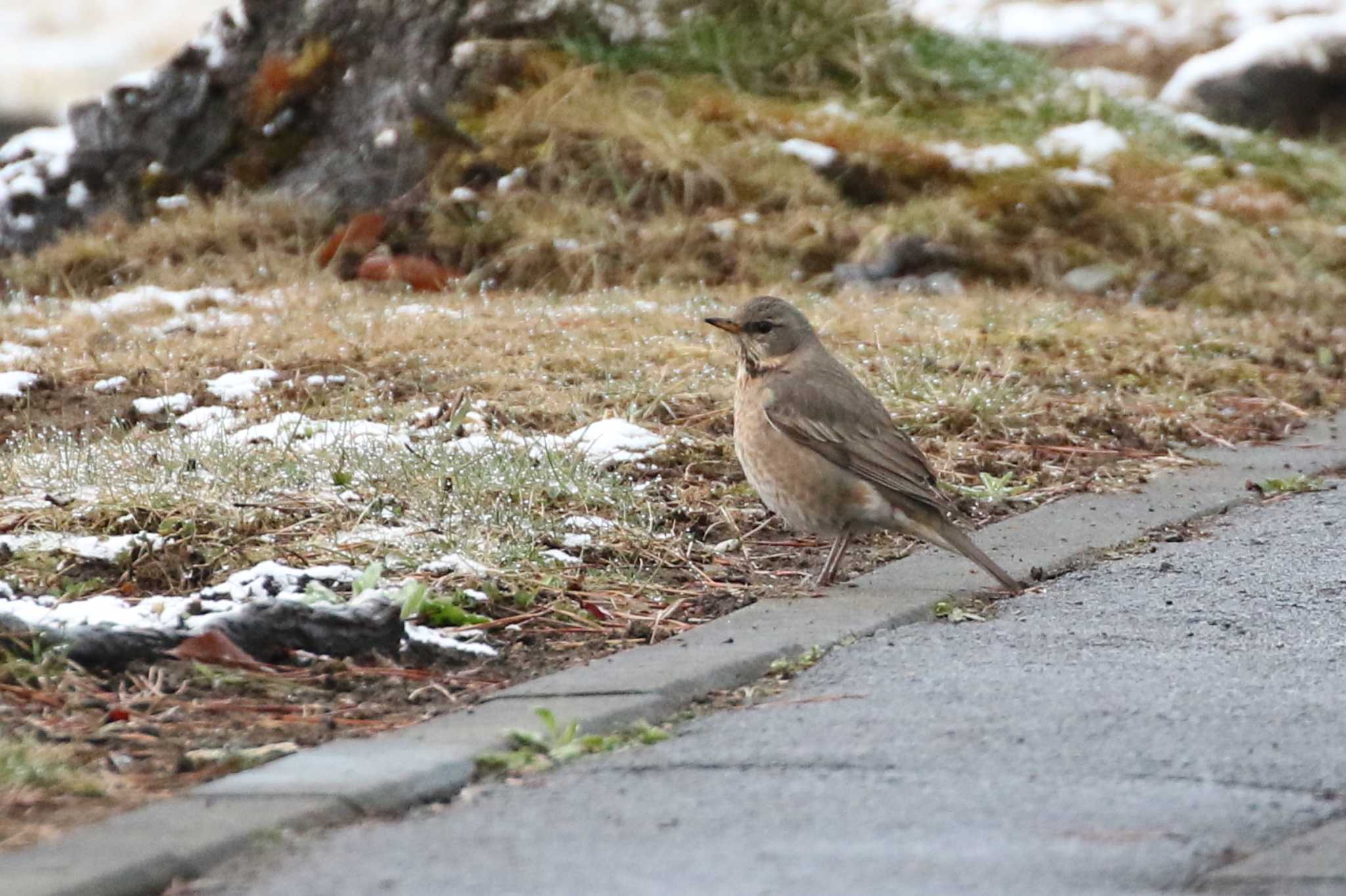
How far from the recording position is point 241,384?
7.28 meters

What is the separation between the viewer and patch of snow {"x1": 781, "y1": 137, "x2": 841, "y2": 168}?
1148 centimetres

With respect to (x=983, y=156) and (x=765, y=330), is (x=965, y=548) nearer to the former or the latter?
(x=765, y=330)

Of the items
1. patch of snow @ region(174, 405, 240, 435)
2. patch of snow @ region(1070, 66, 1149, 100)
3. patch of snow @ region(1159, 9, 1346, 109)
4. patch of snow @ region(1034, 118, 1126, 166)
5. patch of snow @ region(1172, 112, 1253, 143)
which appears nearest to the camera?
patch of snow @ region(174, 405, 240, 435)

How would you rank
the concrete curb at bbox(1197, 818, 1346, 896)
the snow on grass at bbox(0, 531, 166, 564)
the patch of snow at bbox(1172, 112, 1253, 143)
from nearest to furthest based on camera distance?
the concrete curb at bbox(1197, 818, 1346, 896) → the snow on grass at bbox(0, 531, 166, 564) → the patch of snow at bbox(1172, 112, 1253, 143)

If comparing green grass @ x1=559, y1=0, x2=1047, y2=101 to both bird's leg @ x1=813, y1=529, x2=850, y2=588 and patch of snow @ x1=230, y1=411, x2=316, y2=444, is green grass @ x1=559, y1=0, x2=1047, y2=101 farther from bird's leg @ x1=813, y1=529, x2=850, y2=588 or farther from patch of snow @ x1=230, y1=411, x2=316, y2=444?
bird's leg @ x1=813, y1=529, x2=850, y2=588

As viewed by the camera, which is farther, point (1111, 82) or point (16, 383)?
point (1111, 82)

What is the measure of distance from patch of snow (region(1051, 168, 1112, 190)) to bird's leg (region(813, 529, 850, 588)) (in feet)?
21.1

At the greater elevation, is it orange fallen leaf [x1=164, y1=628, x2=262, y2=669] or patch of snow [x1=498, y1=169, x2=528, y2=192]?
orange fallen leaf [x1=164, y1=628, x2=262, y2=669]

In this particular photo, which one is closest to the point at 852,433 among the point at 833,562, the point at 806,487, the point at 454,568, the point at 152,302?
the point at 806,487

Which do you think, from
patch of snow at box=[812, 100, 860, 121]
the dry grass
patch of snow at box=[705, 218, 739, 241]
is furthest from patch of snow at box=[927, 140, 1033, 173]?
patch of snow at box=[705, 218, 739, 241]

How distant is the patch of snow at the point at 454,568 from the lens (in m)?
4.82

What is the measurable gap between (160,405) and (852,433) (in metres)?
2.77

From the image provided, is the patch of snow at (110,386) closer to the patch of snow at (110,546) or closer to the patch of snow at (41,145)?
the patch of snow at (110,546)

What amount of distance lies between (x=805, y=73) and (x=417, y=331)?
5.32m
